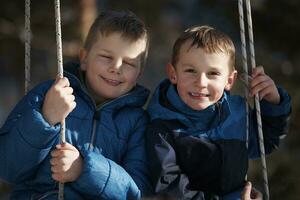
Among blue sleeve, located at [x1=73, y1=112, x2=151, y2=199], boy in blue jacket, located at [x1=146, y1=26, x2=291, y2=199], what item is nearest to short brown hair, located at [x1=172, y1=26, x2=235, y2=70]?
boy in blue jacket, located at [x1=146, y1=26, x2=291, y2=199]

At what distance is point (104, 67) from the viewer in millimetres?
2244

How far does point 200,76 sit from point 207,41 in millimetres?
113

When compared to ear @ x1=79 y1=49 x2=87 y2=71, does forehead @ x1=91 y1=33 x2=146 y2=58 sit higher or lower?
higher

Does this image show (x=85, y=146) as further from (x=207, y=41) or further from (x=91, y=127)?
(x=207, y=41)

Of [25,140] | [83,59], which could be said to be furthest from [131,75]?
[25,140]

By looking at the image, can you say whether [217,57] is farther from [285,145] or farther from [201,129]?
[285,145]

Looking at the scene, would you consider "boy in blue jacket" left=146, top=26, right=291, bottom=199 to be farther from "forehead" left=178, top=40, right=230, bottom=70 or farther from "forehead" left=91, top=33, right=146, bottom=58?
"forehead" left=91, top=33, right=146, bottom=58

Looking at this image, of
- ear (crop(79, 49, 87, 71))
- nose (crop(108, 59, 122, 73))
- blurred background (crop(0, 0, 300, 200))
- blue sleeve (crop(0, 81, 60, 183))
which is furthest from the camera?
blurred background (crop(0, 0, 300, 200))

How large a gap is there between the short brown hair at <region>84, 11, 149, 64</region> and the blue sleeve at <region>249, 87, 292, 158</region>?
1.42 ft

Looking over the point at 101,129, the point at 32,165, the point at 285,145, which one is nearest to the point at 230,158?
the point at 101,129

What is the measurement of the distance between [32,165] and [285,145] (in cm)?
356

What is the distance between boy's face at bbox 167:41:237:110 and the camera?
85.9 inches

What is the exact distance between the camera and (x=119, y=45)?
7.36 ft

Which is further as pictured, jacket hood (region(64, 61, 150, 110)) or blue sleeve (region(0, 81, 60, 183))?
jacket hood (region(64, 61, 150, 110))
